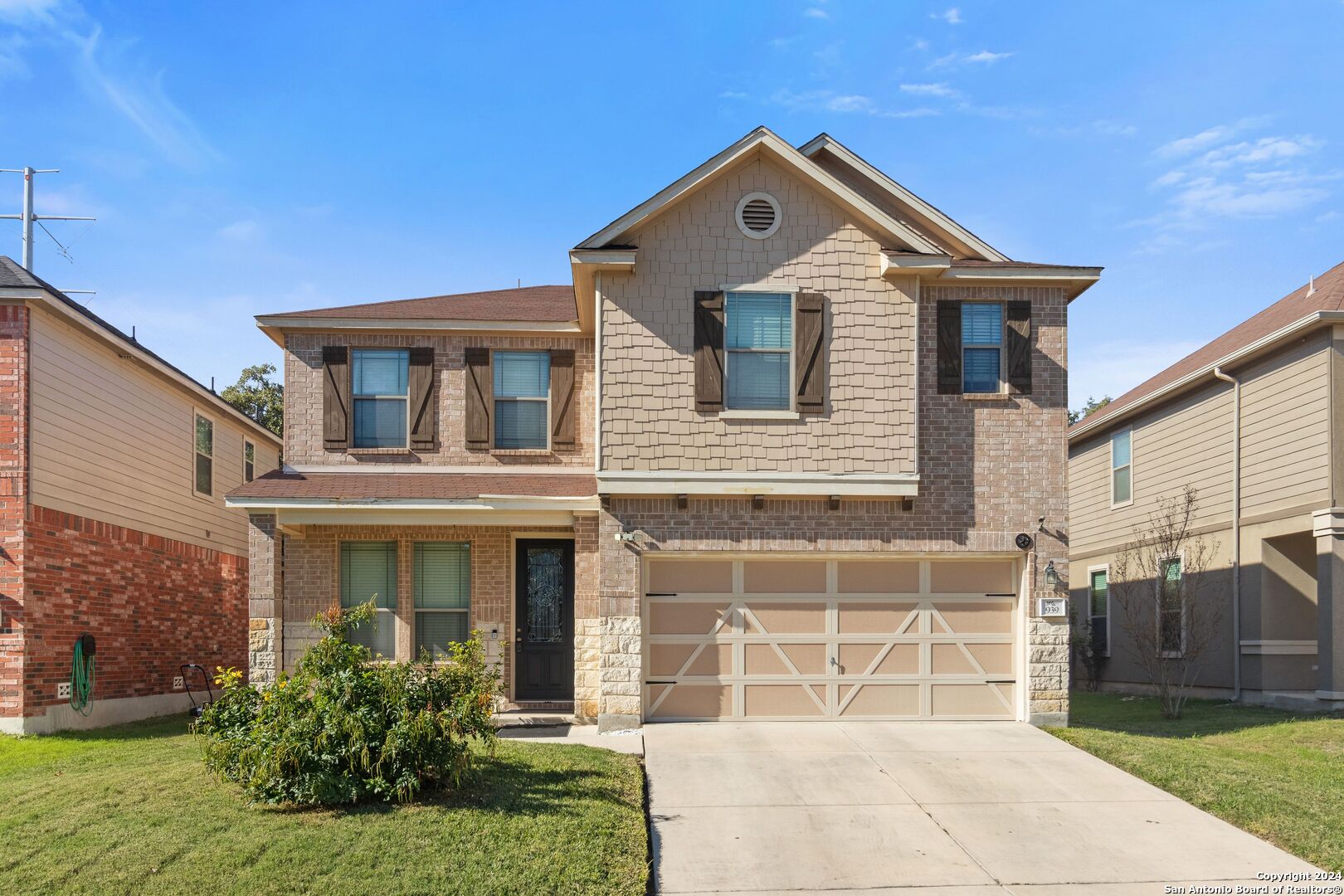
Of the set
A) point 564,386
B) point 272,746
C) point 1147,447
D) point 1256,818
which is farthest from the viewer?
point 1147,447

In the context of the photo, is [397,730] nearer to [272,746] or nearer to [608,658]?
[272,746]

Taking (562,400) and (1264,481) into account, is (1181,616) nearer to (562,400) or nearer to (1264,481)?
(1264,481)

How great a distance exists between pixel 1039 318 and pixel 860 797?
654cm

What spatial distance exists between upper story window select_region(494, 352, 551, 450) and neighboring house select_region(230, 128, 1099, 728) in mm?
923

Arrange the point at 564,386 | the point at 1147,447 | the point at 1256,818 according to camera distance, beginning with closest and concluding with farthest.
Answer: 1. the point at 1256,818
2. the point at 564,386
3. the point at 1147,447

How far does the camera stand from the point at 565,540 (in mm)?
14523

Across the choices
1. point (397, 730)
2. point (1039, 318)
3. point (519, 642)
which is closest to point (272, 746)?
point (397, 730)

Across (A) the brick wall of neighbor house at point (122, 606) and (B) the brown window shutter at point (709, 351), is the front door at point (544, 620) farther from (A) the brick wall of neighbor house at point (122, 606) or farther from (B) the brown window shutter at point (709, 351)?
(A) the brick wall of neighbor house at point (122, 606)

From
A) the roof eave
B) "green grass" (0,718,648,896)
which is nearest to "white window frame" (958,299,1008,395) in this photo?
the roof eave

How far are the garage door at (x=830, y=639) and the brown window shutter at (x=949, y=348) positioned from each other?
2182 millimetres

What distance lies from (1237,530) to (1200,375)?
8.54 feet

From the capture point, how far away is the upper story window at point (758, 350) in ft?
41.9

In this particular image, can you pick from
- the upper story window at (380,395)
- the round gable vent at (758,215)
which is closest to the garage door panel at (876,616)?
the round gable vent at (758,215)

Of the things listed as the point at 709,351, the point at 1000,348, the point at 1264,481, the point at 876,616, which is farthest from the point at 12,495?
the point at 1264,481
